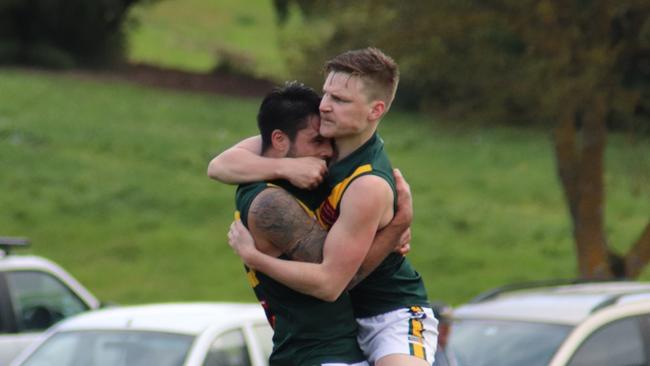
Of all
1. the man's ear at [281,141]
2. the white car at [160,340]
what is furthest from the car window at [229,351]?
the man's ear at [281,141]

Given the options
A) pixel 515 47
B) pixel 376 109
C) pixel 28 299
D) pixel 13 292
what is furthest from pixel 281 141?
pixel 515 47

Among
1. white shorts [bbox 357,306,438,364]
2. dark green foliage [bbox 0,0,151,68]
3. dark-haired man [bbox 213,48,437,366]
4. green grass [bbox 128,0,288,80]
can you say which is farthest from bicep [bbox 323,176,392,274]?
green grass [bbox 128,0,288,80]

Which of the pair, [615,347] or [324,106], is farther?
[615,347]

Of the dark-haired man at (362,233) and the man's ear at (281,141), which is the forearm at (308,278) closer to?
the dark-haired man at (362,233)

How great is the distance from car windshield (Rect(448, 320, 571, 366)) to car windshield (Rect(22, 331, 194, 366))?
1757mm

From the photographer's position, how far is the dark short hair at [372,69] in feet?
15.9

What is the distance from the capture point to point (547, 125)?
1541 centimetres

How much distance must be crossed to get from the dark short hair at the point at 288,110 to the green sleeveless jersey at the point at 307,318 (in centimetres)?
20

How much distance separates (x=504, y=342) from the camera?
9.27 m

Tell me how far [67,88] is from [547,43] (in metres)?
23.9

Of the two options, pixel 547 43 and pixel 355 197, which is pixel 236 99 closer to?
pixel 547 43

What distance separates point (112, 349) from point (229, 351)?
2.40ft

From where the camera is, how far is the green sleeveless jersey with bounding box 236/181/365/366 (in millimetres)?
4895

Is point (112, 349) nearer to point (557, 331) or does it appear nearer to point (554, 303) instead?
point (557, 331)
